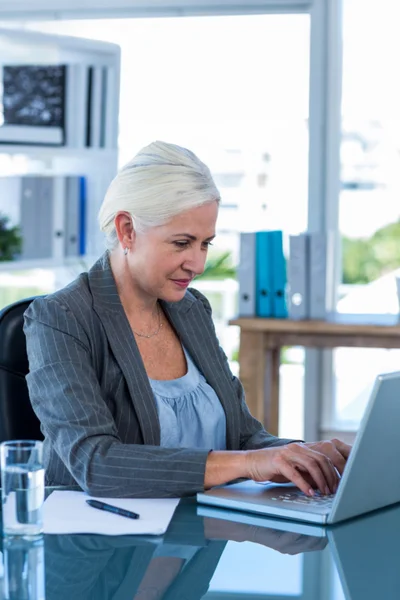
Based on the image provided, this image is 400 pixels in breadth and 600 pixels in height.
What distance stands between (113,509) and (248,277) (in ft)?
7.52

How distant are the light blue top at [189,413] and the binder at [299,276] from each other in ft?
5.61

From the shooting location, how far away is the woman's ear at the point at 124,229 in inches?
75.2

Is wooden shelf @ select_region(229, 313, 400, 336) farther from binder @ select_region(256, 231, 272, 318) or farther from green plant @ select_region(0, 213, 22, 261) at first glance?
green plant @ select_region(0, 213, 22, 261)

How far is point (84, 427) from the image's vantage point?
5.47 feet

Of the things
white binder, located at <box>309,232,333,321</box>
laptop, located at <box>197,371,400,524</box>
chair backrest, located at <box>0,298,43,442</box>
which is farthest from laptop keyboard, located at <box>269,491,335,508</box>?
white binder, located at <box>309,232,333,321</box>

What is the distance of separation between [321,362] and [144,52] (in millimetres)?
1534

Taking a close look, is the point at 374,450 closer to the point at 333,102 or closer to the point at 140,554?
the point at 140,554

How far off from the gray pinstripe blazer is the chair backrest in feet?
0.44

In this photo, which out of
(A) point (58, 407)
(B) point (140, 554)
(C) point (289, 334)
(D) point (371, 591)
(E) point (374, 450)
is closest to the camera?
(D) point (371, 591)

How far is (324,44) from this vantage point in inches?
159

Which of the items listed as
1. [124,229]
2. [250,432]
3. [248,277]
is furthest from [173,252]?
[248,277]

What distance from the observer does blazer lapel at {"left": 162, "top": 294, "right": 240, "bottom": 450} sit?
2014mm

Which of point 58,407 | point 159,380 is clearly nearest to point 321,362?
point 159,380

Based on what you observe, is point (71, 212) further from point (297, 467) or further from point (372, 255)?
point (297, 467)
